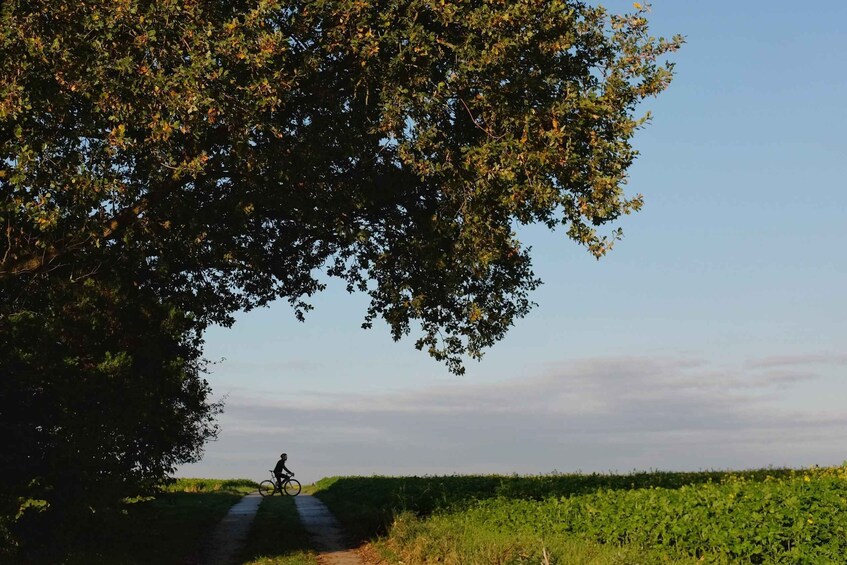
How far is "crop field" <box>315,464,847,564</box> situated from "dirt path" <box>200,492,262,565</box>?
382 centimetres

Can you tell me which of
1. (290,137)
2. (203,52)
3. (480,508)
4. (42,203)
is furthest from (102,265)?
(480,508)

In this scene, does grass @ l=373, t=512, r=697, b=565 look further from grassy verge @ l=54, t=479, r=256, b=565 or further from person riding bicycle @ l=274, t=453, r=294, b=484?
person riding bicycle @ l=274, t=453, r=294, b=484

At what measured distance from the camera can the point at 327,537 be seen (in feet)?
86.0

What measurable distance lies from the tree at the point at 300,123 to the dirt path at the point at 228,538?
259 inches

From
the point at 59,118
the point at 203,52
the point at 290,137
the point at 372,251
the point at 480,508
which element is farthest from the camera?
the point at 480,508

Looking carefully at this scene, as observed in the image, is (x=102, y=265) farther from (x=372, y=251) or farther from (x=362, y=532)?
(x=362, y=532)

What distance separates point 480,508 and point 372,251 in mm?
8762

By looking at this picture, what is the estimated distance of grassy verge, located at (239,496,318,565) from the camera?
865 inches

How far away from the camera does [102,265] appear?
72.3 ft

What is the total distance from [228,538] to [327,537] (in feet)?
10.2

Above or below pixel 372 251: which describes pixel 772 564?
below

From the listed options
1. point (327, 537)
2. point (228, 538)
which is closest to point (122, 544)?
point (228, 538)

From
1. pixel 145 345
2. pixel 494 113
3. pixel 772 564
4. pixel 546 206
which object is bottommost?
pixel 772 564

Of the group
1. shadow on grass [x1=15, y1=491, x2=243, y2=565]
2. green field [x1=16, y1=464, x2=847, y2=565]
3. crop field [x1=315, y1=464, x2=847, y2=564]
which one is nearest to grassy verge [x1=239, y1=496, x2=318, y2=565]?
green field [x1=16, y1=464, x2=847, y2=565]
